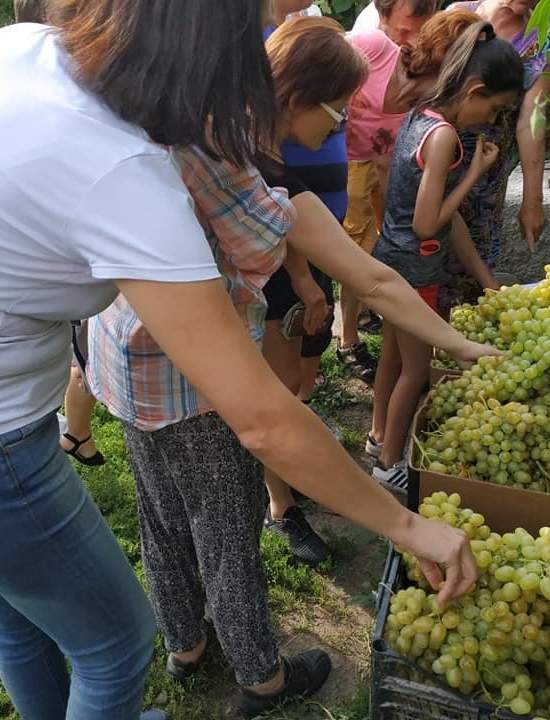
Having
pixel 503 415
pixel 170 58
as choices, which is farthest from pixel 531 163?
pixel 170 58

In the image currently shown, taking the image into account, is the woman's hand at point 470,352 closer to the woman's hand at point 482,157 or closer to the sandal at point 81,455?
the woman's hand at point 482,157

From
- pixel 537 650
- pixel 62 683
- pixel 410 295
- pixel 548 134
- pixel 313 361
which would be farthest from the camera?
pixel 548 134

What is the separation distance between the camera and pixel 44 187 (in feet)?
3.63

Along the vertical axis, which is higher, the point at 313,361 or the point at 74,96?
the point at 74,96

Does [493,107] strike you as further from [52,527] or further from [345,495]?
[52,527]

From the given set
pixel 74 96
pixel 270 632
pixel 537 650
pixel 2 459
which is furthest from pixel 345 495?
pixel 270 632

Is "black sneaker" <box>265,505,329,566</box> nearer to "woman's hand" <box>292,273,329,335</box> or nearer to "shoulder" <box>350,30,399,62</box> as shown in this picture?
"woman's hand" <box>292,273,329,335</box>

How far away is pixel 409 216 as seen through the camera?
2.94m

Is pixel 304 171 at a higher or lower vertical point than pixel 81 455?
higher

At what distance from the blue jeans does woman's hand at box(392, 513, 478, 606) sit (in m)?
0.59

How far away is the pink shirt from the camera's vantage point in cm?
375

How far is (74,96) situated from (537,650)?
1.23 m

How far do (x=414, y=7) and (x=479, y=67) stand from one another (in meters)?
1.39

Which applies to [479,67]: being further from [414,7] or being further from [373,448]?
[373,448]
